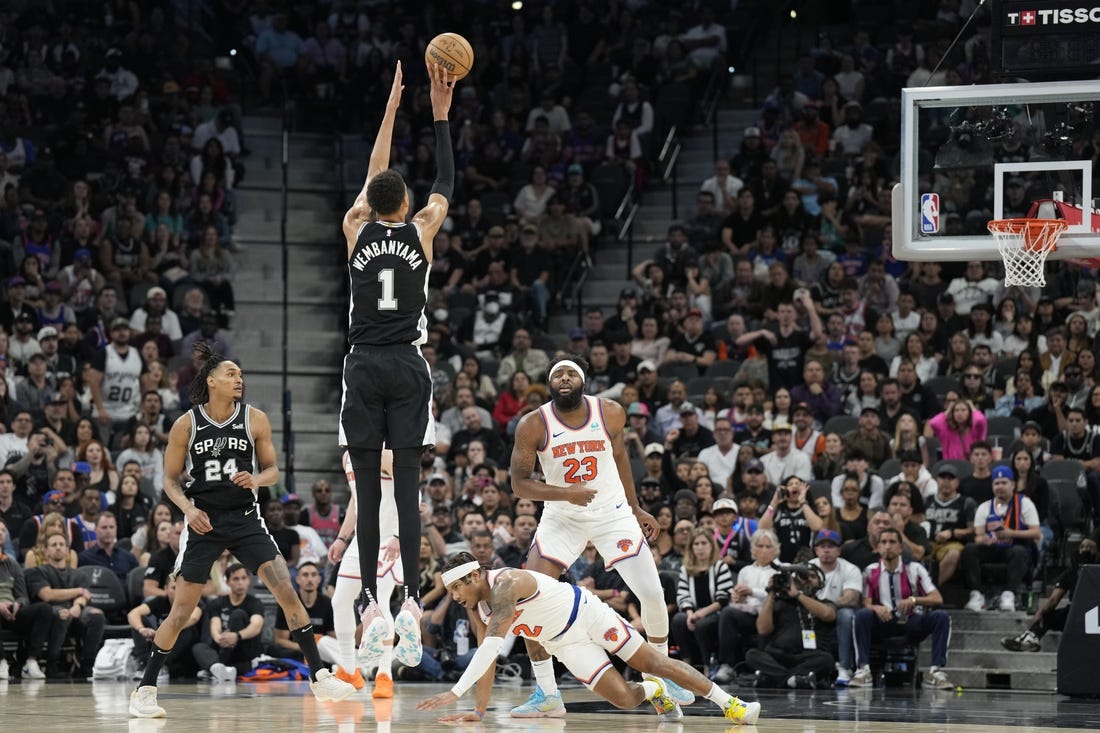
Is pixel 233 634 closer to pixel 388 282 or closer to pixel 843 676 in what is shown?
pixel 843 676

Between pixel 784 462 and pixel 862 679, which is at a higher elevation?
pixel 784 462

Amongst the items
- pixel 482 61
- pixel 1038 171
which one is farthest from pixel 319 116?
pixel 1038 171

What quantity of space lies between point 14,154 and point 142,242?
295cm

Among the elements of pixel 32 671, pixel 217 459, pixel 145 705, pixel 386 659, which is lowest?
pixel 32 671

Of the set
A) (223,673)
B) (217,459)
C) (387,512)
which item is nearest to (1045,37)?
(387,512)

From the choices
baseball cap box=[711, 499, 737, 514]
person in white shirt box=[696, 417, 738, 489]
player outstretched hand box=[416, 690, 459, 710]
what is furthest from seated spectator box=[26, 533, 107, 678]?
player outstretched hand box=[416, 690, 459, 710]

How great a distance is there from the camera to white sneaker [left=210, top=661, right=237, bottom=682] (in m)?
16.5

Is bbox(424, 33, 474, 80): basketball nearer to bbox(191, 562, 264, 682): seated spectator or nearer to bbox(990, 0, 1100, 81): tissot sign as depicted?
bbox(990, 0, 1100, 81): tissot sign

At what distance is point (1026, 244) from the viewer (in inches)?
498

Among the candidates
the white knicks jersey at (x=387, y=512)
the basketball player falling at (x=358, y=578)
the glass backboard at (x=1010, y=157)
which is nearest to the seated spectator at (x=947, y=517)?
the glass backboard at (x=1010, y=157)

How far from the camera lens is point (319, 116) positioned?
26750 mm

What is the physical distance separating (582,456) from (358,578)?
1801mm

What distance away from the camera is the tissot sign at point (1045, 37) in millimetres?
12133

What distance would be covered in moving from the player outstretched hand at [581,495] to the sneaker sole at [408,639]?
2133mm
